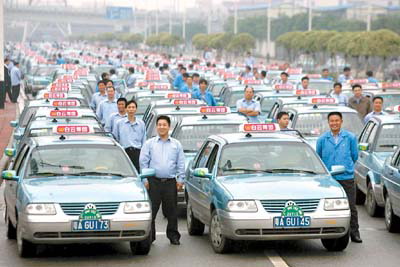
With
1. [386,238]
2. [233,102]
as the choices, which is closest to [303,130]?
[386,238]

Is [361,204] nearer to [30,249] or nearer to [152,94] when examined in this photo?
[30,249]

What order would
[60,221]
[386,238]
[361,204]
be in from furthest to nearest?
[361,204] → [386,238] → [60,221]

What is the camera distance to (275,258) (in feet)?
41.4

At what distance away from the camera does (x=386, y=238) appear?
14312mm

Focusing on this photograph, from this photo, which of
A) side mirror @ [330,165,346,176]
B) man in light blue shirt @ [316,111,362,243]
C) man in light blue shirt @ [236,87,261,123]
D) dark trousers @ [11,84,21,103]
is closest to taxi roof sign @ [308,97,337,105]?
man in light blue shirt @ [236,87,261,123]

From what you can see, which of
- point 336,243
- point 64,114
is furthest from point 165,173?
point 64,114

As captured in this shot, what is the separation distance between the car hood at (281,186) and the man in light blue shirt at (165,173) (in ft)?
2.54

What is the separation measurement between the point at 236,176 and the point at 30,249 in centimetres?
244

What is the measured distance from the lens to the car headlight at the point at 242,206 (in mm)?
12354

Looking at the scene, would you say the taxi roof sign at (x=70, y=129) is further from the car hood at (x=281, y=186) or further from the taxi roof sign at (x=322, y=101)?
the taxi roof sign at (x=322, y=101)

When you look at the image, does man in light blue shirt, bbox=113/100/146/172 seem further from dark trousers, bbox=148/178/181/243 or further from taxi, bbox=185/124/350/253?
dark trousers, bbox=148/178/181/243

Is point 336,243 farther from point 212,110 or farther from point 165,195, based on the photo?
point 212,110

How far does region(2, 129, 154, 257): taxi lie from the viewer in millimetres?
12062

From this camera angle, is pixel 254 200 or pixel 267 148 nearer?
pixel 254 200
